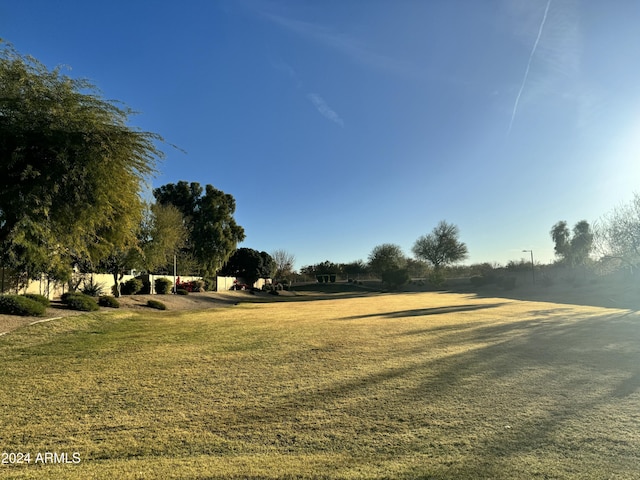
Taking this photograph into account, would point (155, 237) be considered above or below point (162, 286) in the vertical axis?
above

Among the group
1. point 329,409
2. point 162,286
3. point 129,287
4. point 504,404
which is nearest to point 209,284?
point 162,286

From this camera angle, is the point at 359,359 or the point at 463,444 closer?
the point at 463,444

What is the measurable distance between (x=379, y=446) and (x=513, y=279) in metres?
59.4

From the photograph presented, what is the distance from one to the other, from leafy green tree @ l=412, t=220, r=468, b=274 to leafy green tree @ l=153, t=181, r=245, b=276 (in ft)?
138

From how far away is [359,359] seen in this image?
815 cm

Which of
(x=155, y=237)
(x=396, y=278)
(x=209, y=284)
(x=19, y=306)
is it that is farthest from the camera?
(x=396, y=278)

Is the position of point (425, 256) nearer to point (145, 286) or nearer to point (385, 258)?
point (385, 258)

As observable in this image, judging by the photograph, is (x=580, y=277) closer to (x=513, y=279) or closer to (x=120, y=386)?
(x=513, y=279)

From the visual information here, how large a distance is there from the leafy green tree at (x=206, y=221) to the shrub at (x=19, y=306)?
101 feet

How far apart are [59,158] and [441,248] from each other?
243 ft

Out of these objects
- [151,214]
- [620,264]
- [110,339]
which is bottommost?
[110,339]

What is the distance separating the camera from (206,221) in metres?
47.9

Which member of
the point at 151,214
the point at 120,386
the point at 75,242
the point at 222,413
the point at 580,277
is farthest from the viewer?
the point at 580,277

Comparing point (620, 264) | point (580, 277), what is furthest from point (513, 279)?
point (620, 264)
